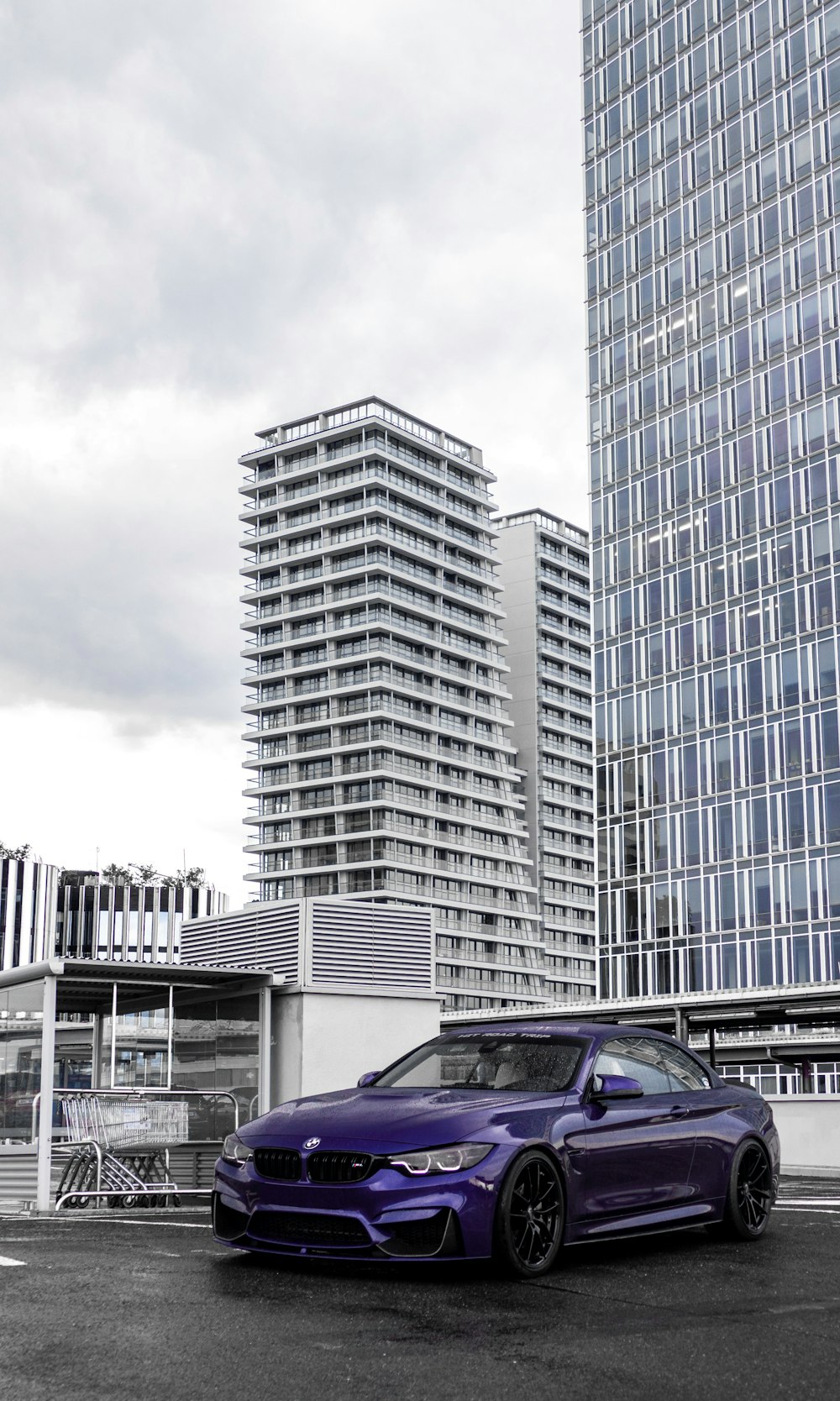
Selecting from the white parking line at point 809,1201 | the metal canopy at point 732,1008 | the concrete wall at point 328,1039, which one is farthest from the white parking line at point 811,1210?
the metal canopy at point 732,1008

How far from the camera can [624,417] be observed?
86.1m

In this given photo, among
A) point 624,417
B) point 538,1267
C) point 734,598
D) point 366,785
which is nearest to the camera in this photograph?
point 538,1267

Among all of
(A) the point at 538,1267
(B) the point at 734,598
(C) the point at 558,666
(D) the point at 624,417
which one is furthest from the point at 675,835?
(A) the point at 538,1267

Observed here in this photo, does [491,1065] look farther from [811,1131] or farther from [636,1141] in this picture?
[811,1131]

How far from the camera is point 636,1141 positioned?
25.9ft

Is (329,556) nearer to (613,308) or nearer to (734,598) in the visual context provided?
(613,308)

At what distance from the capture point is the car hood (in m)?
6.97

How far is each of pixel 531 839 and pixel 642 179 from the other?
5120 centimetres

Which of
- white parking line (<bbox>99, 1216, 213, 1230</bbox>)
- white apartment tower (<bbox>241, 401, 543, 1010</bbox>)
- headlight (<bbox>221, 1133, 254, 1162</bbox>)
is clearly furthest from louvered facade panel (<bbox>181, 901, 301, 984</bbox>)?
white apartment tower (<bbox>241, 401, 543, 1010</bbox>)

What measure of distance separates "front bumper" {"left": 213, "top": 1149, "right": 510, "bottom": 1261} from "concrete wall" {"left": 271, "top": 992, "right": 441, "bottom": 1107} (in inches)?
564

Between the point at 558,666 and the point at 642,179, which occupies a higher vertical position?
the point at 642,179

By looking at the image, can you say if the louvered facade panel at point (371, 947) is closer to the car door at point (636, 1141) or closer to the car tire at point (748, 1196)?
the car tire at point (748, 1196)

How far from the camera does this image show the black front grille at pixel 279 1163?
7117 mm

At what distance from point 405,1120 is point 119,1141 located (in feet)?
35.2
